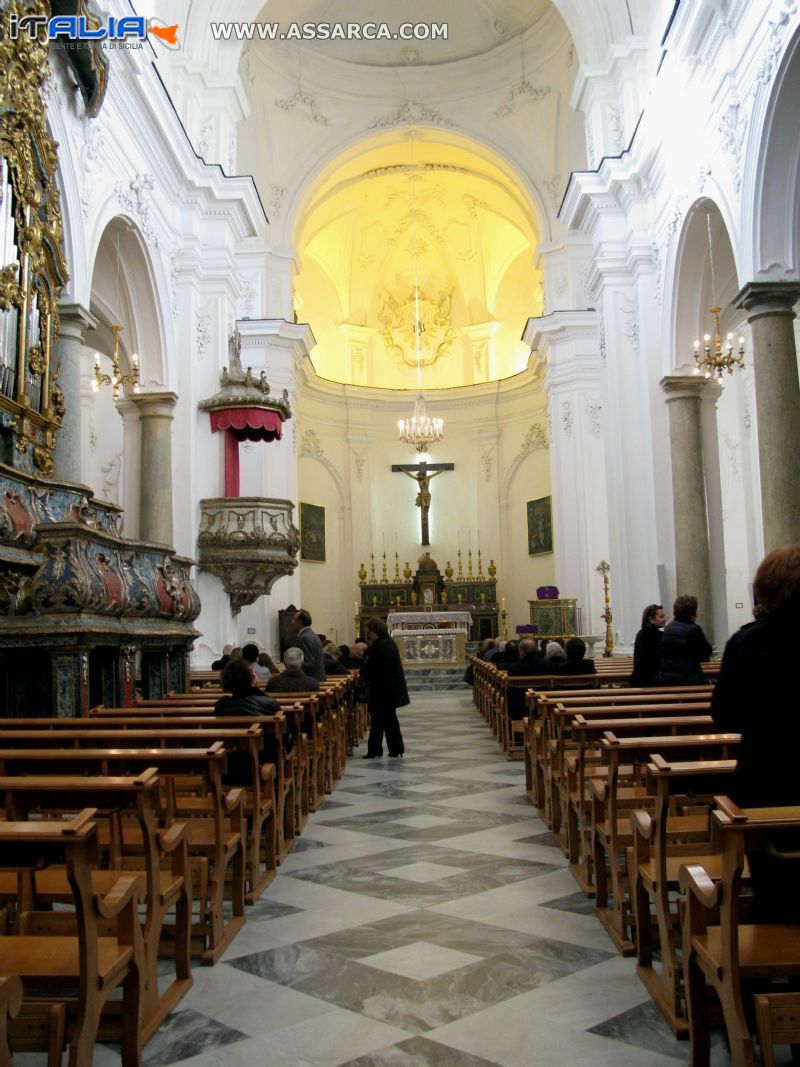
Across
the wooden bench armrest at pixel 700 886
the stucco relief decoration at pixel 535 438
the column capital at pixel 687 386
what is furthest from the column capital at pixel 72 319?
the stucco relief decoration at pixel 535 438

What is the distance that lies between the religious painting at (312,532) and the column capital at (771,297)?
15454 millimetres

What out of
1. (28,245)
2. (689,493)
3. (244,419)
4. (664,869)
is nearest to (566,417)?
(689,493)

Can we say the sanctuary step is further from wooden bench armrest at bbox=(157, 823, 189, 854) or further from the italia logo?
wooden bench armrest at bbox=(157, 823, 189, 854)

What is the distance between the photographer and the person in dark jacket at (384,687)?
29.9 ft

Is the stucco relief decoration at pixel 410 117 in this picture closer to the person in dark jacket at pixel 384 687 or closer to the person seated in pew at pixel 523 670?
the person seated in pew at pixel 523 670

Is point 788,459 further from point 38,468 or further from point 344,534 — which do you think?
point 344,534

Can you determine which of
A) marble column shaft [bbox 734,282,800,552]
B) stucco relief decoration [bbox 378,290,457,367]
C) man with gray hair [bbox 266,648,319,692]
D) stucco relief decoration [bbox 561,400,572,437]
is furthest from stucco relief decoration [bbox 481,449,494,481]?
man with gray hair [bbox 266,648,319,692]

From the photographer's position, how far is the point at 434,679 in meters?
18.3

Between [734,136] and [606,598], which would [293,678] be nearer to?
[734,136]

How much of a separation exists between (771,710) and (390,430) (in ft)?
79.2

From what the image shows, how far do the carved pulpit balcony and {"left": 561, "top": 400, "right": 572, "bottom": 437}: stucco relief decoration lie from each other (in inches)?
316

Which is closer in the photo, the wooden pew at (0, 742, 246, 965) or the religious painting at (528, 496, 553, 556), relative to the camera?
the wooden pew at (0, 742, 246, 965)

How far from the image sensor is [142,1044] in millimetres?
2797

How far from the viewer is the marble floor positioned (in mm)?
2787
